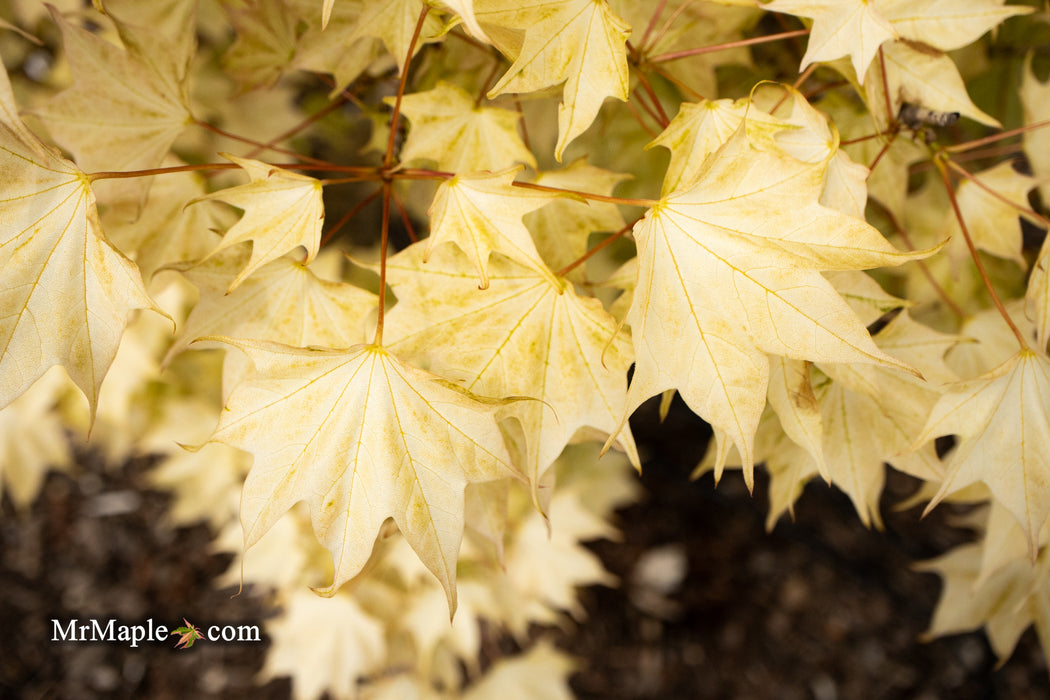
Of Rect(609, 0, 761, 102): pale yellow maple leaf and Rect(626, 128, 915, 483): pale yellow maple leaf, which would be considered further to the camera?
Rect(609, 0, 761, 102): pale yellow maple leaf

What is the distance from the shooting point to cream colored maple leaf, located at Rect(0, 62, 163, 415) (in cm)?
54

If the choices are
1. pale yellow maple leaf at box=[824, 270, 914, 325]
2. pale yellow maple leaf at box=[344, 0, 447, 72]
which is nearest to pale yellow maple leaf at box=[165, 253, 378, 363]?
pale yellow maple leaf at box=[344, 0, 447, 72]

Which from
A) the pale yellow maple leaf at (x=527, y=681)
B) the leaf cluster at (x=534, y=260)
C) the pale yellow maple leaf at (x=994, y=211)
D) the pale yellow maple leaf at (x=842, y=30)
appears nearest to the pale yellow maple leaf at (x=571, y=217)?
the leaf cluster at (x=534, y=260)

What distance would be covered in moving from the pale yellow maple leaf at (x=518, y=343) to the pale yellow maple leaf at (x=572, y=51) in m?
0.15

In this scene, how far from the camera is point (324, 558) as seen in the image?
1139 mm

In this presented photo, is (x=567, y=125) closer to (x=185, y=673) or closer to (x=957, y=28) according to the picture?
(x=957, y=28)

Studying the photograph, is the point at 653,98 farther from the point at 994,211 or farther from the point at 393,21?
the point at 994,211

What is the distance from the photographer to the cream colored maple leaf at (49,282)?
542 mm

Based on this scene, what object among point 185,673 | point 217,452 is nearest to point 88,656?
point 185,673

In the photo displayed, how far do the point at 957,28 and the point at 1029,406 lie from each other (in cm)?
37

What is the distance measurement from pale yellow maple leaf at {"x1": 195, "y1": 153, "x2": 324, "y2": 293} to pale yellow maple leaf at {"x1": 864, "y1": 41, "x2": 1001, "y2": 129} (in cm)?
54

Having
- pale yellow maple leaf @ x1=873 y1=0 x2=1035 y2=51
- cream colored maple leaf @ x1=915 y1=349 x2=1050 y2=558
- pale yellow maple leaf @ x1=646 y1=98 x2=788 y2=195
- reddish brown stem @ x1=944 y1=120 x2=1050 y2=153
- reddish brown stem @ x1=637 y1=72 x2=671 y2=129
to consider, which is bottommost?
cream colored maple leaf @ x1=915 y1=349 x2=1050 y2=558

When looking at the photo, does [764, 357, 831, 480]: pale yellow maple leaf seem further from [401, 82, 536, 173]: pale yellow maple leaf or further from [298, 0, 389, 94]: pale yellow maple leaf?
[298, 0, 389, 94]: pale yellow maple leaf

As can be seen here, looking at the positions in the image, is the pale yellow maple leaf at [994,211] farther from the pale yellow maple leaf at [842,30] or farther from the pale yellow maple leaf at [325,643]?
the pale yellow maple leaf at [325,643]
